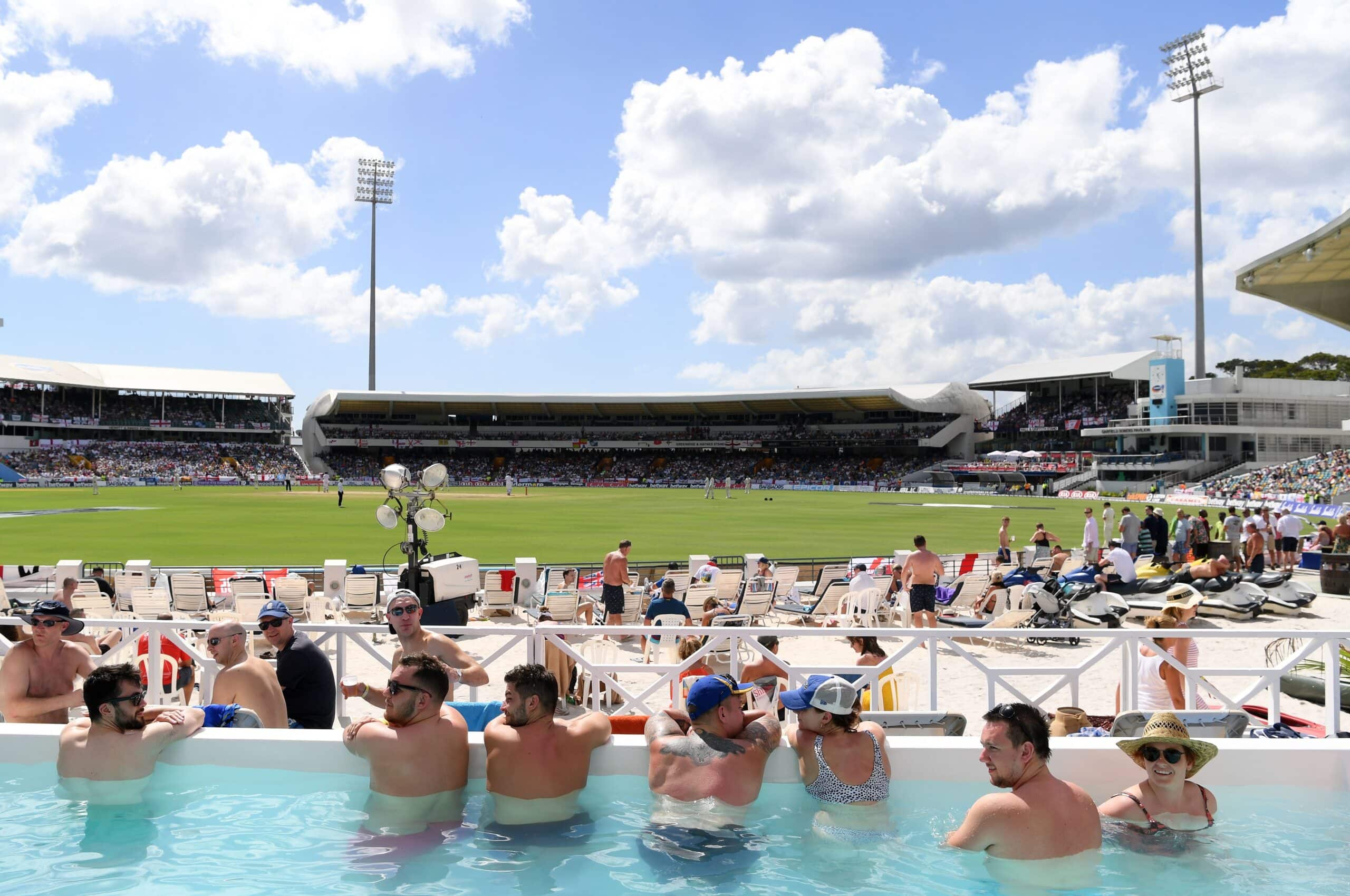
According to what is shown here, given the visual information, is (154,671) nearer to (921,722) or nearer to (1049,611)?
(921,722)

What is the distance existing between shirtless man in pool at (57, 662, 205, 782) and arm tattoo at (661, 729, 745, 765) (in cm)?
298

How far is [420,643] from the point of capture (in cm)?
607

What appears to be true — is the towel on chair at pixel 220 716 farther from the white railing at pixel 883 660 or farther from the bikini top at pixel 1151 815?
the bikini top at pixel 1151 815

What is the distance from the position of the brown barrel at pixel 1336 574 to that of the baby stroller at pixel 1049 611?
8290 millimetres

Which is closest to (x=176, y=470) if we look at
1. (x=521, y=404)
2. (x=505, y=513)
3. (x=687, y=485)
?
(x=521, y=404)

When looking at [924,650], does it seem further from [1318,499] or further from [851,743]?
[1318,499]

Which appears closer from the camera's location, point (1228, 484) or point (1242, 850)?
point (1242, 850)

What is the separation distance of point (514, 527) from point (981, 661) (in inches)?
1074

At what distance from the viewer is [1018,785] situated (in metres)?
4.25

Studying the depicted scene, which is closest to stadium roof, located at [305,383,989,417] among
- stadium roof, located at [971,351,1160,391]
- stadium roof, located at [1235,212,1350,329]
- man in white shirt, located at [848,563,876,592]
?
stadium roof, located at [971,351,1160,391]

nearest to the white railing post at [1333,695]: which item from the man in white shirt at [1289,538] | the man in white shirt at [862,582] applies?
the man in white shirt at [862,582]

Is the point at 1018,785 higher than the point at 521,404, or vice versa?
the point at 521,404

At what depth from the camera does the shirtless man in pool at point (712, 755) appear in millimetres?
4887

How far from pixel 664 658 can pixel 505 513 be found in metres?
29.9
